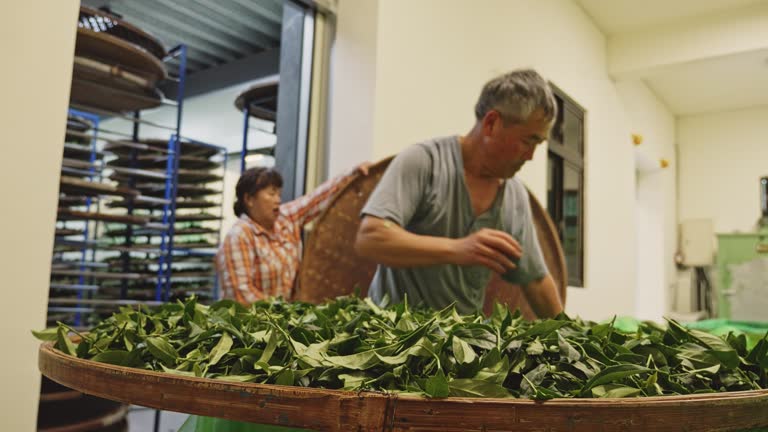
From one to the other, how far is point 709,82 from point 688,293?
8.97ft

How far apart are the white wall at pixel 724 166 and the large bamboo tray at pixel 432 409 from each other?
847cm

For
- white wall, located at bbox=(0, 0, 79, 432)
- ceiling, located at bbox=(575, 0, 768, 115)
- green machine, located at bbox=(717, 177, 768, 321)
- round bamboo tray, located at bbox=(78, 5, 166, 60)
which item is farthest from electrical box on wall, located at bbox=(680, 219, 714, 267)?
white wall, located at bbox=(0, 0, 79, 432)

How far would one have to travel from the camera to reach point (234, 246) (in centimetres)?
228

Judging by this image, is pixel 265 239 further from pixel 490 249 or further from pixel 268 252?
pixel 490 249

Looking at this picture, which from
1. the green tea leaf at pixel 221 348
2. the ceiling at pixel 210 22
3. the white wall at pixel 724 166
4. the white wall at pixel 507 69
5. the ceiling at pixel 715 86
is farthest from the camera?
the white wall at pixel 724 166

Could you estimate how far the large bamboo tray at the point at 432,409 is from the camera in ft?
1.38

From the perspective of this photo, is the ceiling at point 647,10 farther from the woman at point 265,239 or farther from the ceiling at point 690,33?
the woman at point 265,239

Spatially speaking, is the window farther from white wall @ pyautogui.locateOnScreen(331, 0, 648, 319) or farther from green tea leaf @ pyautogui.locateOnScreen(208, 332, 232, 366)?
green tea leaf @ pyautogui.locateOnScreen(208, 332, 232, 366)

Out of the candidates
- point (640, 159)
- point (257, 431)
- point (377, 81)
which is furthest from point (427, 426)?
point (640, 159)

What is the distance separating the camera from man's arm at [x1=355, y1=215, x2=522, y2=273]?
1.27 metres

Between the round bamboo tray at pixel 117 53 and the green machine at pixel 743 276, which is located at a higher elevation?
the round bamboo tray at pixel 117 53

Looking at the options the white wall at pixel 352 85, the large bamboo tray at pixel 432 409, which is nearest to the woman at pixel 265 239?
the white wall at pixel 352 85

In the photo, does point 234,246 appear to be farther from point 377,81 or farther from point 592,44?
point 592,44

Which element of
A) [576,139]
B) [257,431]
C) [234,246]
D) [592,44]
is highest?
[592,44]
